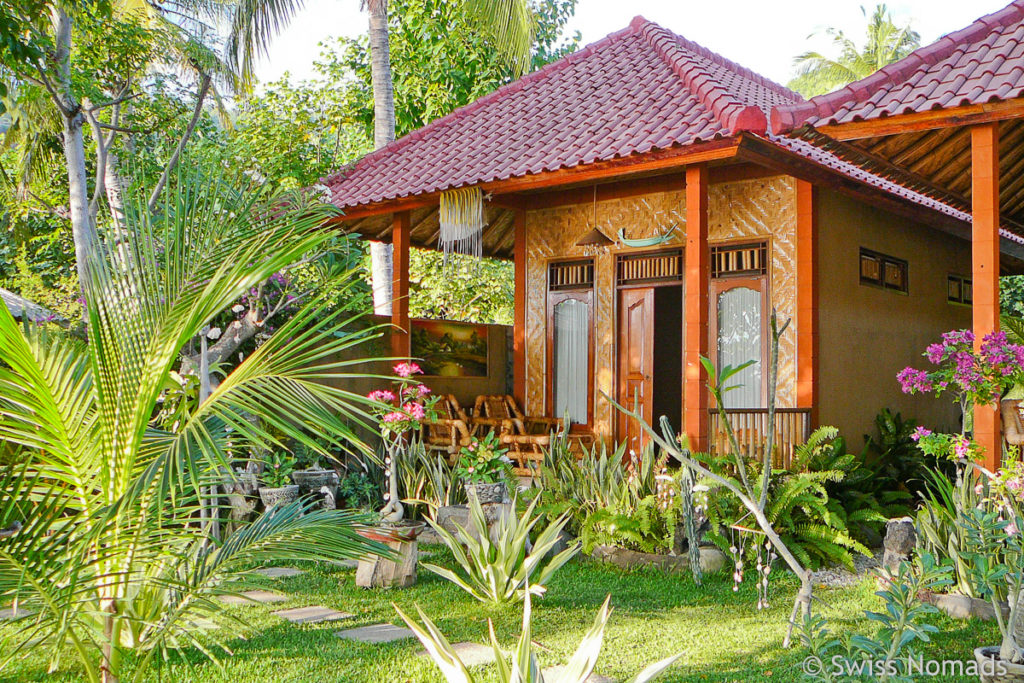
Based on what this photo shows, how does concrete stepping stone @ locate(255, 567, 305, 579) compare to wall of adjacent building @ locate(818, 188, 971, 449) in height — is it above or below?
below

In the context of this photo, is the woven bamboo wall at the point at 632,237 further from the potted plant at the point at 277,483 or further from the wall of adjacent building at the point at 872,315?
the potted plant at the point at 277,483

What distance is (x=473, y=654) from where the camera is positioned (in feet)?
15.7

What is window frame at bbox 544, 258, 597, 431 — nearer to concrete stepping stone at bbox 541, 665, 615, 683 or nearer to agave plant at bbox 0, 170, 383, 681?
concrete stepping stone at bbox 541, 665, 615, 683

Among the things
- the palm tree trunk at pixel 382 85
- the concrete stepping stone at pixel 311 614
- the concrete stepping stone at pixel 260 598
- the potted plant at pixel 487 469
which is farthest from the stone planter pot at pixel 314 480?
the palm tree trunk at pixel 382 85

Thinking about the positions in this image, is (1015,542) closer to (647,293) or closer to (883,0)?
(647,293)

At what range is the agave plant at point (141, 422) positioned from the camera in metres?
3.04

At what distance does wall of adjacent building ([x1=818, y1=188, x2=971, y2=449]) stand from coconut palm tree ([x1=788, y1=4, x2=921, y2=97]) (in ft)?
55.7

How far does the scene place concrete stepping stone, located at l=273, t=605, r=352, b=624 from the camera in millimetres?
5559

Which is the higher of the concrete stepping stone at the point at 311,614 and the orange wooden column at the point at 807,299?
the orange wooden column at the point at 807,299

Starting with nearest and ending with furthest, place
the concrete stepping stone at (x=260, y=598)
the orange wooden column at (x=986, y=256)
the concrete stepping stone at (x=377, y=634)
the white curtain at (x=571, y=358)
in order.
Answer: the concrete stepping stone at (x=377, y=634) → the orange wooden column at (x=986, y=256) → the concrete stepping stone at (x=260, y=598) → the white curtain at (x=571, y=358)

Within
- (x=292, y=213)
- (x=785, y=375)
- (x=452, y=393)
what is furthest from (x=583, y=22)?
(x=292, y=213)

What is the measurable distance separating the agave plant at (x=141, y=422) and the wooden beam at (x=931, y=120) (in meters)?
4.31

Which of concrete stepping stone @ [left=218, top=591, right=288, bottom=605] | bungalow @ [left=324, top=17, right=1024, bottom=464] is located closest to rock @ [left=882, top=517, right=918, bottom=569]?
bungalow @ [left=324, top=17, right=1024, bottom=464]

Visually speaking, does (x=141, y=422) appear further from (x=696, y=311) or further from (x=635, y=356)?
(x=635, y=356)
